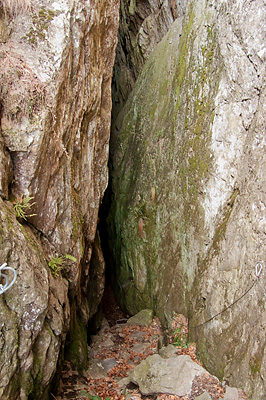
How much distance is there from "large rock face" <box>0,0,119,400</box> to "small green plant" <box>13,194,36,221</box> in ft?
0.36

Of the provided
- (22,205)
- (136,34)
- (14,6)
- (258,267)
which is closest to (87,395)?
(22,205)

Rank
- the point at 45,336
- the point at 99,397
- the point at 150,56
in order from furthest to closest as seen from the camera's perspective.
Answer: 1. the point at 150,56
2. the point at 99,397
3. the point at 45,336

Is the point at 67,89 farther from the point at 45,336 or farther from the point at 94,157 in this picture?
the point at 45,336

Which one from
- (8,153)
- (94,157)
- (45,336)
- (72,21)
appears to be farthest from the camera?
(94,157)

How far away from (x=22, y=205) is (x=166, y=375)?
4.01 metres

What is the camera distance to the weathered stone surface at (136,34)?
12.2m

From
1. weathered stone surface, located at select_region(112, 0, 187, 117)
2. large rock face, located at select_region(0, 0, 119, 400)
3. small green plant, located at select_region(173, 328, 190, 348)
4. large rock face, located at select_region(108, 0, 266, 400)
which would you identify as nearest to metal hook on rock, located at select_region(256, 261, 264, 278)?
large rock face, located at select_region(108, 0, 266, 400)

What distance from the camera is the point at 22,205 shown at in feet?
16.9

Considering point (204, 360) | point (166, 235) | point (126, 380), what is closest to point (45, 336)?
point (126, 380)

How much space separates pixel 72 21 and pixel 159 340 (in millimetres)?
7566

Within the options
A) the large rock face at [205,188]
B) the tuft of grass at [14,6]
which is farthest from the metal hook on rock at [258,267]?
the tuft of grass at [14,6]

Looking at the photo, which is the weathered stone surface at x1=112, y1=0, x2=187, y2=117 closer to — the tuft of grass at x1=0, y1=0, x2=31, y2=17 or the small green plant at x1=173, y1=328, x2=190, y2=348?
the tuft of grass at x1=0, y1=0, x2=31, y2=17

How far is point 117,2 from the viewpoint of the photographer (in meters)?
8.37

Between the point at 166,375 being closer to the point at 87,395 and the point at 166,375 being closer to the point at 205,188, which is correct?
the point at 87,395
